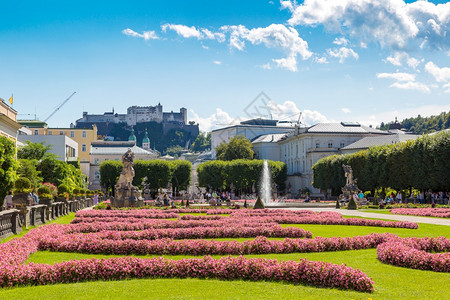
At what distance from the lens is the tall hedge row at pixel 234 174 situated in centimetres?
9856

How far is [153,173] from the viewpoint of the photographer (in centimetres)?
9119

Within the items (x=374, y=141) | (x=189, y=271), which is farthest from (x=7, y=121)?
(x=374, y=141)

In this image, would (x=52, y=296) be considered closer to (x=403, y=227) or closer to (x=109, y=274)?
(x=109, y=274)

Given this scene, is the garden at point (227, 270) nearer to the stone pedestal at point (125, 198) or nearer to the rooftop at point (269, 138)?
the stone pedestal at point (125, 198)

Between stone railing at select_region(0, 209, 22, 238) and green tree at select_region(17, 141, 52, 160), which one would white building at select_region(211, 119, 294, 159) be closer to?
green tree at select_region(17, 141, 52, 160)

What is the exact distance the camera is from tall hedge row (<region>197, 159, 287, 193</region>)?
9856cm

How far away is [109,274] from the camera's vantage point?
36.7 ft

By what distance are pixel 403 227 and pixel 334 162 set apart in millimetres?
56468

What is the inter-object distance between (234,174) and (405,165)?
143 feet

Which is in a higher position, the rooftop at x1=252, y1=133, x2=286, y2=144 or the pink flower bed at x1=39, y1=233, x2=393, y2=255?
the rooftop at x1=252, y1=133, x2=286, y2=144

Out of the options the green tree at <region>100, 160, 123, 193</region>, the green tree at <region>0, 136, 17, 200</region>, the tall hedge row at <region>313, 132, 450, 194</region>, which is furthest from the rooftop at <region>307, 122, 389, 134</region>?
the green tree at <region>0, 136, 17, 200</region>

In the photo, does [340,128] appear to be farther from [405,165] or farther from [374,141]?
[405,165]

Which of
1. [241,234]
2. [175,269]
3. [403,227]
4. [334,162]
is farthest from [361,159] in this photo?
[175,269]

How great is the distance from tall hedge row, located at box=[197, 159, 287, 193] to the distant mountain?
4858 cm
